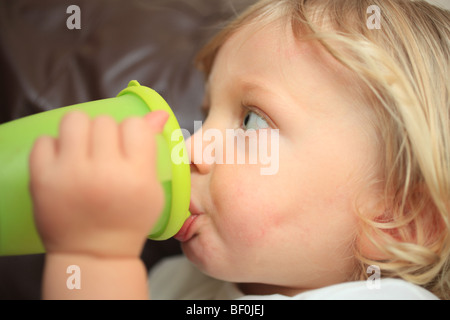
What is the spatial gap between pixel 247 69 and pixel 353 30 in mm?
202

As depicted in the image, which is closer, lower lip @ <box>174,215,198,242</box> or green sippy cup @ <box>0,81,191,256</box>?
green sippy cup @ <box>0,81,191,256</box>

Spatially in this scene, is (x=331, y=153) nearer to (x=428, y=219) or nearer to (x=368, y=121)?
(x=368, y=121)

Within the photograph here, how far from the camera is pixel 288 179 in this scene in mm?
771

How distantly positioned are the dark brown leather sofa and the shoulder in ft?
2.05

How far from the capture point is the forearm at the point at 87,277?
1.78 ft

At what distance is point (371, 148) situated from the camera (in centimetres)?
77

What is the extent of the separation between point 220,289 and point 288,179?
0.44 m

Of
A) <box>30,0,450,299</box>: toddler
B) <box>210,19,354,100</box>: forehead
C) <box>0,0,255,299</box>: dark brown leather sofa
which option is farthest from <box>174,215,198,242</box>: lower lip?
<box>0,0,255,299</box>: dark brown leather sofa

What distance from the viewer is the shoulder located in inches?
29.2

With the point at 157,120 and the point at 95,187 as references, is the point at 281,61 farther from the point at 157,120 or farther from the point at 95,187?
the point at 95,187

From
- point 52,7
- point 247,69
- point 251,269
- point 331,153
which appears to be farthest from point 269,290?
point 52,7

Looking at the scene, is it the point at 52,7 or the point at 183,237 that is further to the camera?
the point at 52,7

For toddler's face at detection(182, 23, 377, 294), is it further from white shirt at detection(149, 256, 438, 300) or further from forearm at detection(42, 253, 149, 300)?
forearm at detection(42, 253, 149, 300)
